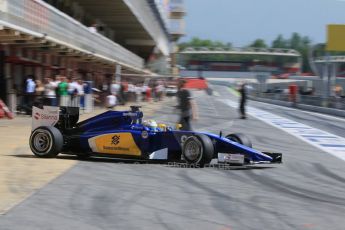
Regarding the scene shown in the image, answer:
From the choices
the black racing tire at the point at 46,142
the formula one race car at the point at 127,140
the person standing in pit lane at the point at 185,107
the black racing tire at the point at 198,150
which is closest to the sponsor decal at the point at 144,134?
the formula one race car at the point at 127,140

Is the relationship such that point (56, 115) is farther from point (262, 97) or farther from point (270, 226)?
point (262, 97)

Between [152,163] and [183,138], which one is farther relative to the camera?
[152,163]

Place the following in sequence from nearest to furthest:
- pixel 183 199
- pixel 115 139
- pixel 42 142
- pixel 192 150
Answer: pixel 183 199
pixel 192 150
pixel 115 139
pixel 42 142

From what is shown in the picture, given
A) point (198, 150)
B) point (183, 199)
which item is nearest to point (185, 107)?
point (198, 150)

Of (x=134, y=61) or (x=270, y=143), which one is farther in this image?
(x=134, y=61)

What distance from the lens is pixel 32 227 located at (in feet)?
18.1

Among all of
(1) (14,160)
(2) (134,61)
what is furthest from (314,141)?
(2) (134,61)

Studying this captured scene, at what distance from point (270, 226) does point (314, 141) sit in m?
10.9

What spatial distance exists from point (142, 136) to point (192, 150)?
92cm

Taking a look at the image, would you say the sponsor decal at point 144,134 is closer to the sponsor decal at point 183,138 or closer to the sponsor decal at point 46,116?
the sponsor decal at point 183,138

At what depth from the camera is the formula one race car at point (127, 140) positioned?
32.1ft

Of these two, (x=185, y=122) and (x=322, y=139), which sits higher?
(x=185, y=122)

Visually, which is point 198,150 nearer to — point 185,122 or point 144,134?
point 144,134

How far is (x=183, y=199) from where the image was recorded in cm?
706
